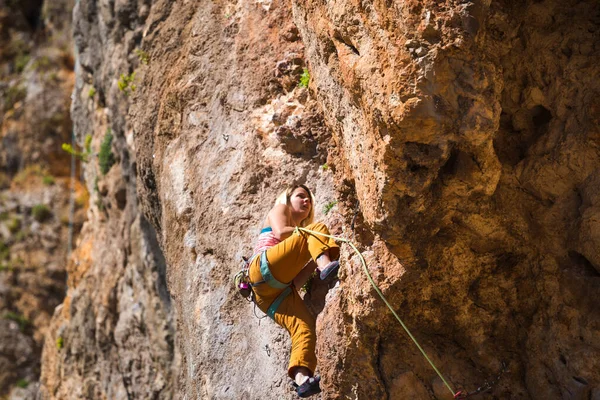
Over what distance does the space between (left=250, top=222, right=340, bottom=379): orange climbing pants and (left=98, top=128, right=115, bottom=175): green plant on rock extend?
7.05 metres

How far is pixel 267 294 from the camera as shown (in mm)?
6234

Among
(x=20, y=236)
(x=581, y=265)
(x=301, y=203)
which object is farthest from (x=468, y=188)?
(x=20, y=236)

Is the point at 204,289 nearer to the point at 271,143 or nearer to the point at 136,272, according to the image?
the point at 271,143

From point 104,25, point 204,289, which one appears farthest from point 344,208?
point 104,25

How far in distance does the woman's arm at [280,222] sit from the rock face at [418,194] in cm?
39

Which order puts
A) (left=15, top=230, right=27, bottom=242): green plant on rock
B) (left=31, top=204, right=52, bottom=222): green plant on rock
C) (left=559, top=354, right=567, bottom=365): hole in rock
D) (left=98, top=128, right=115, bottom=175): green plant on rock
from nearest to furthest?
(left=559, top=354, right=567, bottom=365): hole in rock < (left=98, top=128, right=115, bottom=175): green plant on rock < (left=15, top=230, right=27, bottom=242): green plant on rock < (left=31, top=204, right=52, bottom=222): green plant on rock

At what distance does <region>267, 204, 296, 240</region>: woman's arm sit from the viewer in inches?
246

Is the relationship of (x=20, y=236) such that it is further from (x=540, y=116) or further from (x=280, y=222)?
(x=540, y=116)

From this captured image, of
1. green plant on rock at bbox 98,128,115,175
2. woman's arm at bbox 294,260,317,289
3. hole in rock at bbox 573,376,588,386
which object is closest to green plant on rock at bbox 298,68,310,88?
woman's arm at bbox 294,260,317,289

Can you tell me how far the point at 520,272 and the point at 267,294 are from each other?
2043 millimetres

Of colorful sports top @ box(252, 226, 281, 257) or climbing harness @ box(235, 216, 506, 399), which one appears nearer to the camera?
climbing harness @ box(235, 216, 506, 399)

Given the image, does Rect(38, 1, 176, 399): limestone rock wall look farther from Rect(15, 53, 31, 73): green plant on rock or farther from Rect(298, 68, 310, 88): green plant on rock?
Rect(15, 53, 31, 73): green plant on rock

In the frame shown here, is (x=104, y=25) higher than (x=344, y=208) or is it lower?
higher

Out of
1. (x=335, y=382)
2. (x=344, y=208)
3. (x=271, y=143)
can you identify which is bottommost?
(x=335, y=382)
